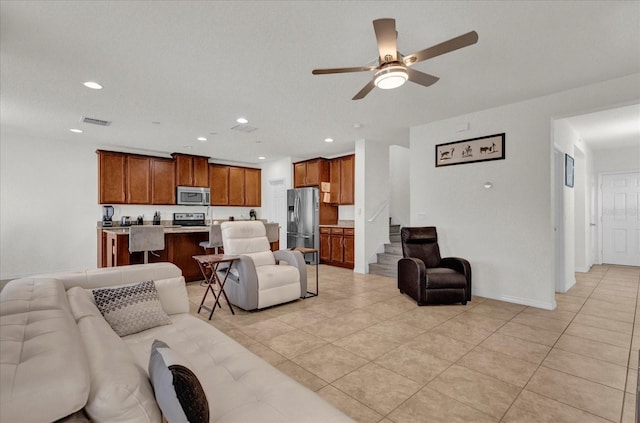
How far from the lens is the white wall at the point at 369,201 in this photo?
19.1 ft

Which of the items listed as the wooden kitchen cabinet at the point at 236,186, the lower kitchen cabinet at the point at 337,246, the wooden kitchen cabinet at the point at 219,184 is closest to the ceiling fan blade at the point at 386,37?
the lower kitchen cabinet at the point at 337,246

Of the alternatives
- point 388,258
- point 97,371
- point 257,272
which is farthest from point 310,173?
point 97,371

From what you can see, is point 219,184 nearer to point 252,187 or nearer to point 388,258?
point 252,187

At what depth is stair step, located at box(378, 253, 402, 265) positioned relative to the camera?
565cm

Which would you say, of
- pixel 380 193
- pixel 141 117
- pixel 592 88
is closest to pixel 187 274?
pixel 141 117

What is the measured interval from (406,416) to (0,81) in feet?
16.3

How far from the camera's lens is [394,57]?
2180 mm

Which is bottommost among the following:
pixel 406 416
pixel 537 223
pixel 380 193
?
pixel 406 416

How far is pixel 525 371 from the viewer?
2.26 m

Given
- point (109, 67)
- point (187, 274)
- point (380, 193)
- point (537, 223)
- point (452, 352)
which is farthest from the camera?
point (380, 193)

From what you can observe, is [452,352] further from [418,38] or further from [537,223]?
[418,38]

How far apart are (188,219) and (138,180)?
1385 millimetres

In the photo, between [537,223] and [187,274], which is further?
[187,274]

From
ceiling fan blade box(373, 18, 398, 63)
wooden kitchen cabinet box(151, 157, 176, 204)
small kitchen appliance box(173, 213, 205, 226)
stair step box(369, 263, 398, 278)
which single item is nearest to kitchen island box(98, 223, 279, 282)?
wooden kitchen cabinet box(151, 157, 176, 204)
